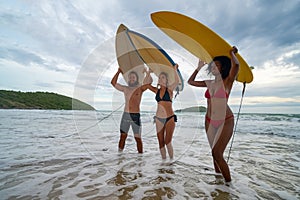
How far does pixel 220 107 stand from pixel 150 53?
233cm

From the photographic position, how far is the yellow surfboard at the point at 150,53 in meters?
4.15

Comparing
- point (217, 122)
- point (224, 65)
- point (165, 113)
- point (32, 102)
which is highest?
point (32, 102)

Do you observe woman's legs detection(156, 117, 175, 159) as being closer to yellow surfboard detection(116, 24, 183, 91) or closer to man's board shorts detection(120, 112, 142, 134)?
man's board shorts detection(120, 112, 142, 134)

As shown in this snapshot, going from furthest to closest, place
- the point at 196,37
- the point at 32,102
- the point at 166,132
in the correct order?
the point at 32,102
the point at 166,132
the point at 196,37

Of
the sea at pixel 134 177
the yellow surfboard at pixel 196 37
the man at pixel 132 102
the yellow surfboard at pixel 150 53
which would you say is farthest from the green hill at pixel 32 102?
the yellow surfboard at pixel 196 37

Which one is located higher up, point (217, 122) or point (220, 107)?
point (220, 107)

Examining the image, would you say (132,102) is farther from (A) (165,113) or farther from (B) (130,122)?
(A) (165,113)

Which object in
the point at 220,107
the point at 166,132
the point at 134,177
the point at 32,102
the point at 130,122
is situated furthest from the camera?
the point at 32,102

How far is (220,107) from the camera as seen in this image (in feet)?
9.17

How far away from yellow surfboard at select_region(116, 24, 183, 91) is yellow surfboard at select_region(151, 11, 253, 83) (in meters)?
0.62

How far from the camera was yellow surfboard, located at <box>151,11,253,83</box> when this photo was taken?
3.08 meters

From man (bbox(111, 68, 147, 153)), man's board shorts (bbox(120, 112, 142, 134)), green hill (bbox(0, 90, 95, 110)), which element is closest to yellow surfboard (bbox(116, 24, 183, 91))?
man (bbox(111, 68, 147, 153))

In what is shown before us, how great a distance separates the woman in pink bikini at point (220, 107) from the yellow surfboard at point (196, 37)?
26 cm

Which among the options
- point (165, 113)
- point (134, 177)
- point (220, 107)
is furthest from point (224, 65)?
point (134, 177)
